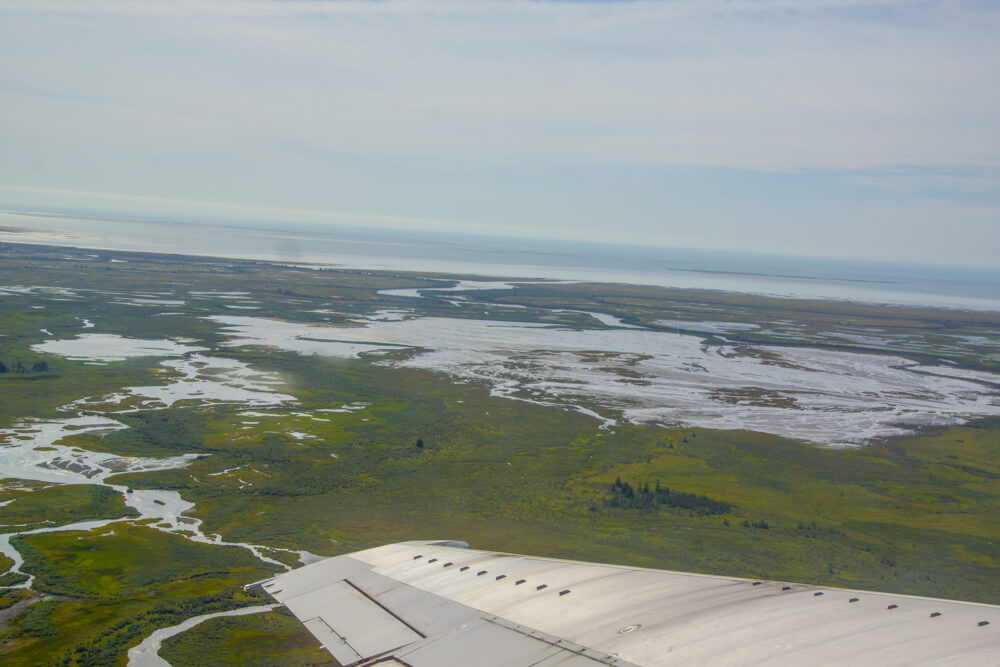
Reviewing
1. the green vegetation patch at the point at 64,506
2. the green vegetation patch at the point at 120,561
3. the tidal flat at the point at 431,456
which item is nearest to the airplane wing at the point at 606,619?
the tidal flat at the point at 431,456

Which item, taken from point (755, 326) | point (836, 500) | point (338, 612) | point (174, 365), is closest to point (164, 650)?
point (338, 612)

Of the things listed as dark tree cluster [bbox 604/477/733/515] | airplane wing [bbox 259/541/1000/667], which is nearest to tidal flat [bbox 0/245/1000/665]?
dark tree cluster [bbox 604/477/733/515]

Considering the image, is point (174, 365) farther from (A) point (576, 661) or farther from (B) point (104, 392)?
(A) point (576, 661)

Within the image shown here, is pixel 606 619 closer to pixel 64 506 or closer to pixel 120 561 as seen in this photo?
pixel 120 561

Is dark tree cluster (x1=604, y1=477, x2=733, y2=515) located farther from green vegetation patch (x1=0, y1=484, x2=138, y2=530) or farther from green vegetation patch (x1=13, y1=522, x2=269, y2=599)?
green vegetation patch (x1=0, y1=484, x2=138, y2=530)

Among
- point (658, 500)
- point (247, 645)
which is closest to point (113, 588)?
point (247, 645)

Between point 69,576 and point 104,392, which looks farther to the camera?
point 104,392

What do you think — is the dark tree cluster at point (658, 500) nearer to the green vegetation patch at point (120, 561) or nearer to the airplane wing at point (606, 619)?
the green vegetation patch at point (120, 561)

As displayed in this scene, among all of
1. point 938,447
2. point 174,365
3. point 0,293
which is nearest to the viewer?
point 938,447
